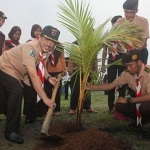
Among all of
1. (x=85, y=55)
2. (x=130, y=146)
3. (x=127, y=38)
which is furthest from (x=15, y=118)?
(x=127, y=38)

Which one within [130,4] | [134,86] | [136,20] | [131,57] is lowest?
[134,86]

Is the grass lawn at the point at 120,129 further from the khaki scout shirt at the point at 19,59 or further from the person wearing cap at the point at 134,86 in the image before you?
the khaki scout shirt at the point at 19,59

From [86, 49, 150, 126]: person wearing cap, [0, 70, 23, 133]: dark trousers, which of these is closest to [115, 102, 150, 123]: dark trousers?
[86, 49, 150, 126]: person wearing cap

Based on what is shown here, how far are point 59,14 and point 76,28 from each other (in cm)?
29

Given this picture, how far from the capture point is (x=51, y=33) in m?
3.82

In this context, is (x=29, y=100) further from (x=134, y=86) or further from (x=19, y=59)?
(x=134, y=86)

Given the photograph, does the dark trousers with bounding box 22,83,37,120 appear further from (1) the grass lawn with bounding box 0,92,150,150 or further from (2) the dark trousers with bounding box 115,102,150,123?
(2) the dark trousers with bounding box 115,102,150,123

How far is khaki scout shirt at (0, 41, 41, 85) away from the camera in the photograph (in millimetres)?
3799

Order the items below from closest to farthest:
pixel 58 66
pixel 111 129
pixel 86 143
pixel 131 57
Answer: pixel 86 143 < pixel 131 57 < pixel 111 129 < pixel 58 66

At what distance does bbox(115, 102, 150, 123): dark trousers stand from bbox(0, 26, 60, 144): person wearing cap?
1487 mm

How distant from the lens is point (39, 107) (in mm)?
5680

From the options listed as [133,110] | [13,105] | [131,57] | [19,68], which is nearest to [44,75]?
[19,68]

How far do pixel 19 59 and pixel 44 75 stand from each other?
0.53 m

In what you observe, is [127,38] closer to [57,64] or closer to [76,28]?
[76,28]
